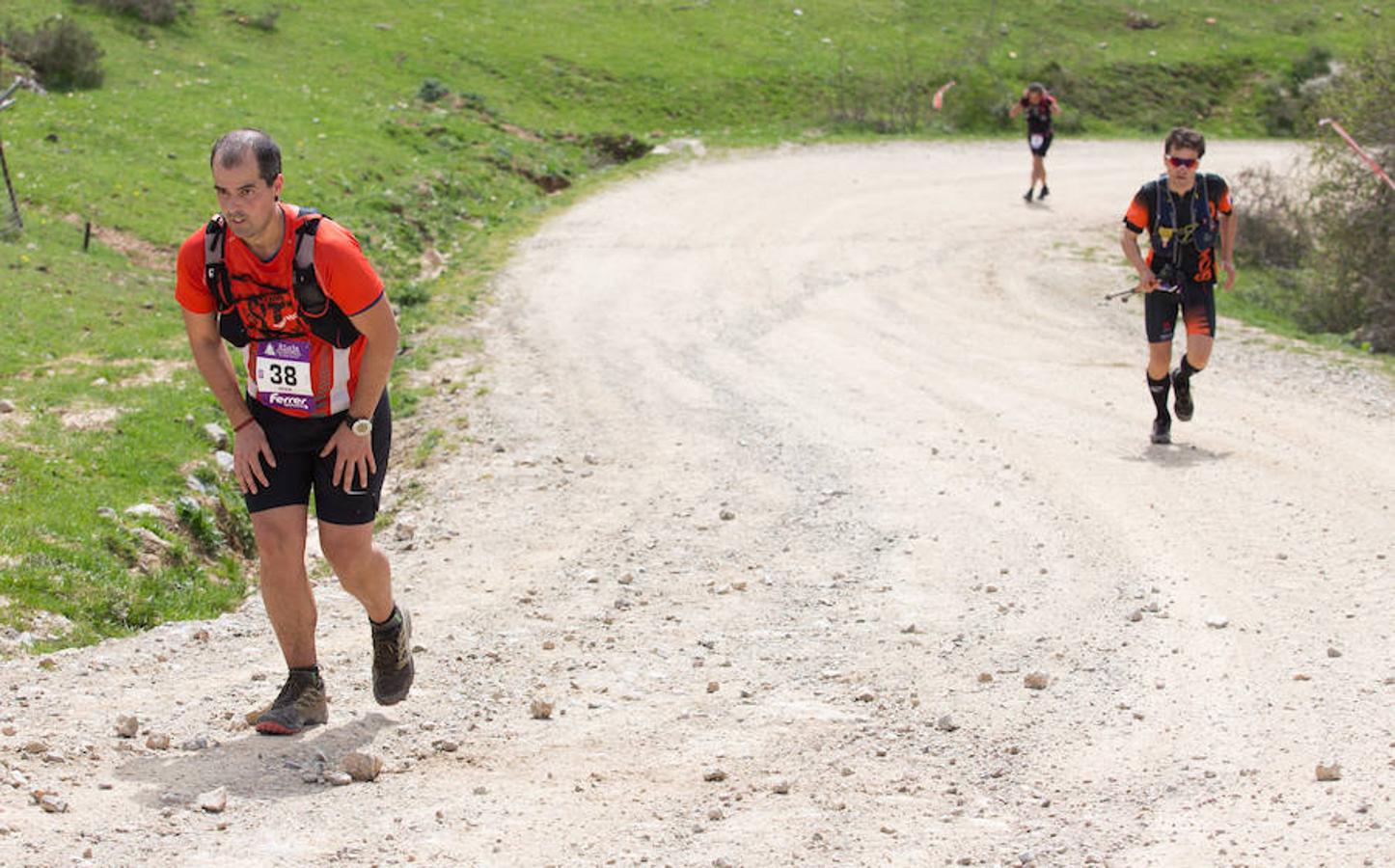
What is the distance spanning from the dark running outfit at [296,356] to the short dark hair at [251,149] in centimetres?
20

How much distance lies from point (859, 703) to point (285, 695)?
8.48ft

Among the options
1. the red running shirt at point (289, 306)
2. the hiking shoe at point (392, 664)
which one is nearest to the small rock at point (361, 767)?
the hiking shoe at point (392, 664)

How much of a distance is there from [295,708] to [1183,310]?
314 inches

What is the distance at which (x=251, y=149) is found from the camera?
5.84 metres

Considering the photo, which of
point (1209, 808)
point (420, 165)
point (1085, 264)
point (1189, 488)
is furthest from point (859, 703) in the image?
point (420, 165)

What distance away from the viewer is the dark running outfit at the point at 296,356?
6.05 meters

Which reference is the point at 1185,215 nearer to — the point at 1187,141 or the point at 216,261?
the point at 1187,141

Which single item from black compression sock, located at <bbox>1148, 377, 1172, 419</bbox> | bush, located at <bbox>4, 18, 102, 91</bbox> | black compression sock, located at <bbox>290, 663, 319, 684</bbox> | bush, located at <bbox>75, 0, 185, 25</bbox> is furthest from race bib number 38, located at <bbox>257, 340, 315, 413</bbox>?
bush, located at <bbox>75, 0, 185, 25</bbox>

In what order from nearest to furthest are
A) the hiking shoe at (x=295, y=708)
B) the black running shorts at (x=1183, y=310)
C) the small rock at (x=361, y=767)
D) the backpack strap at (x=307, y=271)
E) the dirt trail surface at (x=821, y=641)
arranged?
the dirt trail surface at (x=821, y=641)
the backpack strap at (x=307, y=271)
the small rock at (x=361, y=767)
the hiking shoe at (x=295, y=708)
the black running shorts at (x=1183, y=310)

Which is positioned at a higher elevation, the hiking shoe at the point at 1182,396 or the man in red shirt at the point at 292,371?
the man in red shirt at the point at 292,371

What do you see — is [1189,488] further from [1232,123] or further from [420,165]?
[1232,123]

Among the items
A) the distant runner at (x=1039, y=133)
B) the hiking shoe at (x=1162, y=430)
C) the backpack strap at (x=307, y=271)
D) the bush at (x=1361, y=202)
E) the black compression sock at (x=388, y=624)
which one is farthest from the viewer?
the distant runner at (x=1039, y=133)

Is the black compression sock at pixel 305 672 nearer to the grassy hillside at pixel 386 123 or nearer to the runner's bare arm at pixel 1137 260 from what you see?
the grassy hillside at pixel 386 123

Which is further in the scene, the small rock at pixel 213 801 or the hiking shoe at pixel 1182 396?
the hiking shoe at pixel 1182 396
